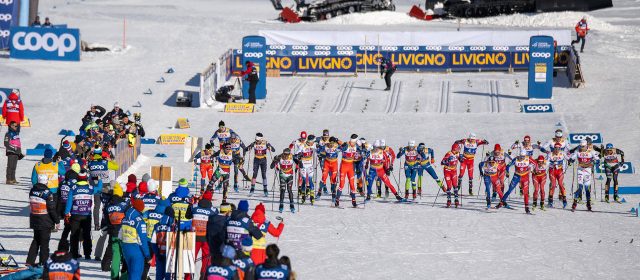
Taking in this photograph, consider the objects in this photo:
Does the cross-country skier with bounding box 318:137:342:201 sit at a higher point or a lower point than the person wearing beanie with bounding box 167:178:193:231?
higher

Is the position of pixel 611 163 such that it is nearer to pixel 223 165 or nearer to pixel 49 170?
pixel 223 165

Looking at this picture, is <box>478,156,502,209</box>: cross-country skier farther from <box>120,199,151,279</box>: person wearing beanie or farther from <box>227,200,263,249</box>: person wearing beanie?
<box>120,199,151,279</box>: person wearing beanie

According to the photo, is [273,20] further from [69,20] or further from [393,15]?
[69,20]

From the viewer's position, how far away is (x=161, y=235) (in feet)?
66.6

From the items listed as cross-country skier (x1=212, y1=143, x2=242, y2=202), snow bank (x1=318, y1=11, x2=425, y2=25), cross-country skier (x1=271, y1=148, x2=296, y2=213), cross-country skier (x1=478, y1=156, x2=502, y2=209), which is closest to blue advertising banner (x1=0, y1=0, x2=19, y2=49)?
snow bank (x1=318, y1=11, x2=425, y2=25)

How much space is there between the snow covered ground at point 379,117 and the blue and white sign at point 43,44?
0.60 m

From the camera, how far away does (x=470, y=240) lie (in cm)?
2559

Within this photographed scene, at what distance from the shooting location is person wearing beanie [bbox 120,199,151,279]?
20.2m

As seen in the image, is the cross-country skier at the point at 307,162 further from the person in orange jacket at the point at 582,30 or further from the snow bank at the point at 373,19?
the snow bank at the point at 373,19

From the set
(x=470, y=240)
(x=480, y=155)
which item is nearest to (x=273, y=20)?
(x=480, y=155)

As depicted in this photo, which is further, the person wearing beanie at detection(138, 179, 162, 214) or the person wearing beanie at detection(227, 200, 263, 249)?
the person wearing beanie at detection(138, 179, 162, 214)

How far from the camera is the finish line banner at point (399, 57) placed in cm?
4638

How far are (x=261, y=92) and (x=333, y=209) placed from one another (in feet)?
49.8

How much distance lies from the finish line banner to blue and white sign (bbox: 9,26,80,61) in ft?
20.2
